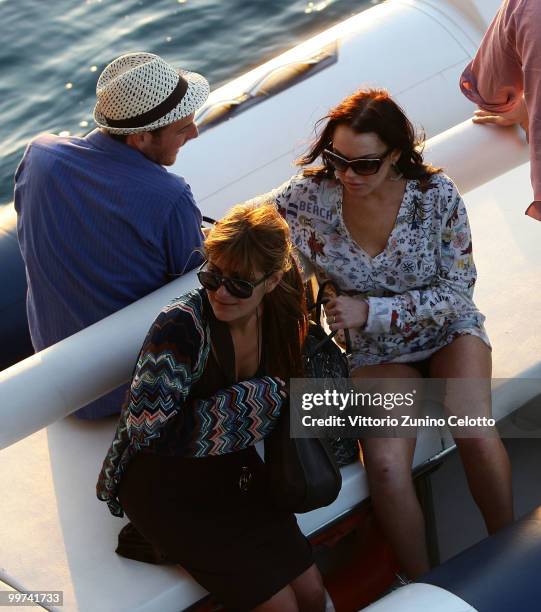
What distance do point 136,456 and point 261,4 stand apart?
13.6ft

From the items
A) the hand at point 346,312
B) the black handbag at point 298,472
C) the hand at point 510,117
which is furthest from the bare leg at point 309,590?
the hand at point 510,117

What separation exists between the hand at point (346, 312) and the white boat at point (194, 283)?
11.6 inches

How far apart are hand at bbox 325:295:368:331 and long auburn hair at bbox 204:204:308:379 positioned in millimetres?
93

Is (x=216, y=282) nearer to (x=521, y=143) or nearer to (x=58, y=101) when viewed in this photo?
(x=521, y=143)

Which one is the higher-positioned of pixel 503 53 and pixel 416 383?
pixel 503 53

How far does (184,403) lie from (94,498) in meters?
0.41

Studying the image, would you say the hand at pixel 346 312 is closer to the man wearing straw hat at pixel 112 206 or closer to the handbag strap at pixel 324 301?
the handbag strap at pixel 324 301

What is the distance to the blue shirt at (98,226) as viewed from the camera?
2.03 meters

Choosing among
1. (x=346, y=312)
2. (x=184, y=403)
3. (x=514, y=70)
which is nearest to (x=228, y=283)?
(x=184, y=403)

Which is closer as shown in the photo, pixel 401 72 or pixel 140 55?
pixel 140 55

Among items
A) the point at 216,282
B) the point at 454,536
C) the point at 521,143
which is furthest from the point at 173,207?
the point at 454,536

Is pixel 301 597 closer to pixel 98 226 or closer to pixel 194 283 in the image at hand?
pixel 194 283

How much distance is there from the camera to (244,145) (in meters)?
3.12

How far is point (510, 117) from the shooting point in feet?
7.57
